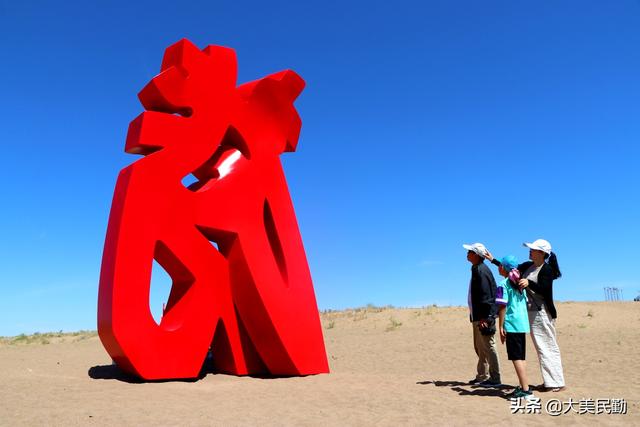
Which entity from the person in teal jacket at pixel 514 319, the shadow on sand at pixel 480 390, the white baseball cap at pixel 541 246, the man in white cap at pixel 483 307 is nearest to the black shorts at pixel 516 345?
the person in teal jacket at pixel 514 319

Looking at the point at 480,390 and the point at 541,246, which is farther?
the point at 480,390

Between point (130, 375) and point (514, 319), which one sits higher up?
point (514, 319)

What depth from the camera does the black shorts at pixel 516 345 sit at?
245 inches

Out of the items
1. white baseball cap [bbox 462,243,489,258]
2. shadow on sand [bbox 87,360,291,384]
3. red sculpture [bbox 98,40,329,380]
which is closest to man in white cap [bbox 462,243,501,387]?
white baseball cap [bbox 462,243,489,258]

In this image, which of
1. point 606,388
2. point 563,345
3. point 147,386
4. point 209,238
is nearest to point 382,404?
point 147,386

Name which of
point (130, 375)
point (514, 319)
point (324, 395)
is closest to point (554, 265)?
point (514, 319)

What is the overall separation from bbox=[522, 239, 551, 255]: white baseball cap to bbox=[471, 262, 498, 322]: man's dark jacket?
2.96ft

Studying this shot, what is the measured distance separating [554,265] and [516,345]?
117 centimetres

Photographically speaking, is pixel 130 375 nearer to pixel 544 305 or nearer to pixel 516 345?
pixel 516 345

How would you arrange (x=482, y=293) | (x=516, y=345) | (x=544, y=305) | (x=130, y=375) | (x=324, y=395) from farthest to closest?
(x=130, y=375) < (x=482, y=293) < (x=324, y=395) < (x=544, y=305) < (x=516, y=345)

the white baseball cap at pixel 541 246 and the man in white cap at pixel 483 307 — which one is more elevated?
the white baseball cap at pixel 541 246

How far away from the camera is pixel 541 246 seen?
6.61 meters

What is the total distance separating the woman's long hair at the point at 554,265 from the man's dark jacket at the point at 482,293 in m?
0.89

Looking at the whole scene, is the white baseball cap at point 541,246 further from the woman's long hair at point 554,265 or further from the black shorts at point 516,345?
the black shorts at point 516,345
